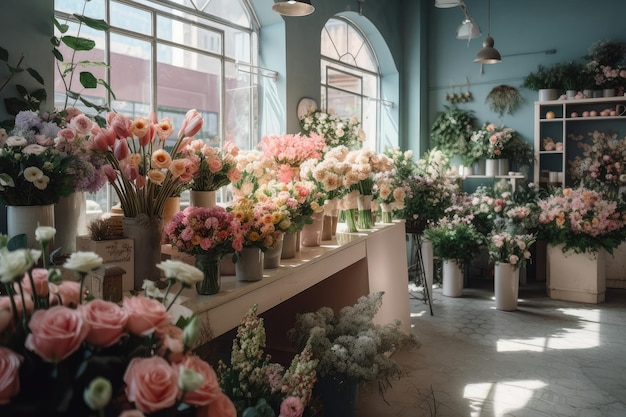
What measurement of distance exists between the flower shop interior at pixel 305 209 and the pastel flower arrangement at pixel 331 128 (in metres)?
0.03

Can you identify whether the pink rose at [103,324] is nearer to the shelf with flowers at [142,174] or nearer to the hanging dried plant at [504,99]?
the shelf with flowers at [142,174]

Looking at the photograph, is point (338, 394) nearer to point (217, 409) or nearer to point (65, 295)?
point (217, 409)

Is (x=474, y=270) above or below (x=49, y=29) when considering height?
below

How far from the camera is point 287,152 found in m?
3.03

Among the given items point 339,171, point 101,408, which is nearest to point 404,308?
point 339,171

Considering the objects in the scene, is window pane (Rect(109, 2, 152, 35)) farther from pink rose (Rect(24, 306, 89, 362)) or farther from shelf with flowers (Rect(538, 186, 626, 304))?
shelf with flowers (Rect(538, 186, 626, 304))

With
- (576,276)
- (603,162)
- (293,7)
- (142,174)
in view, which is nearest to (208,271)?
(142,174)

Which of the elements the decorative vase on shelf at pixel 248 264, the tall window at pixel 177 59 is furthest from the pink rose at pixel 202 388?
the tall window at pixel 177 59

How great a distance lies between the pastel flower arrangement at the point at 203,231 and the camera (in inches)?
72.1

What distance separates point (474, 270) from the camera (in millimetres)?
7219

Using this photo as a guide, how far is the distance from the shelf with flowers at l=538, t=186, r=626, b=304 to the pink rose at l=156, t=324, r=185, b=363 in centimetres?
562

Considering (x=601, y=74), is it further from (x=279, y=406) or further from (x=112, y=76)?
(x=279, y=406)

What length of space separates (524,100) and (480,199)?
74.2 inches

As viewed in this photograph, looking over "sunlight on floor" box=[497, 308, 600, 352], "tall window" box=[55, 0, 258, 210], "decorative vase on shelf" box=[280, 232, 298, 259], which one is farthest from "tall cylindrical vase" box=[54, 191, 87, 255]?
"sunlight on floor" box=[497, 308, 600, 352]
